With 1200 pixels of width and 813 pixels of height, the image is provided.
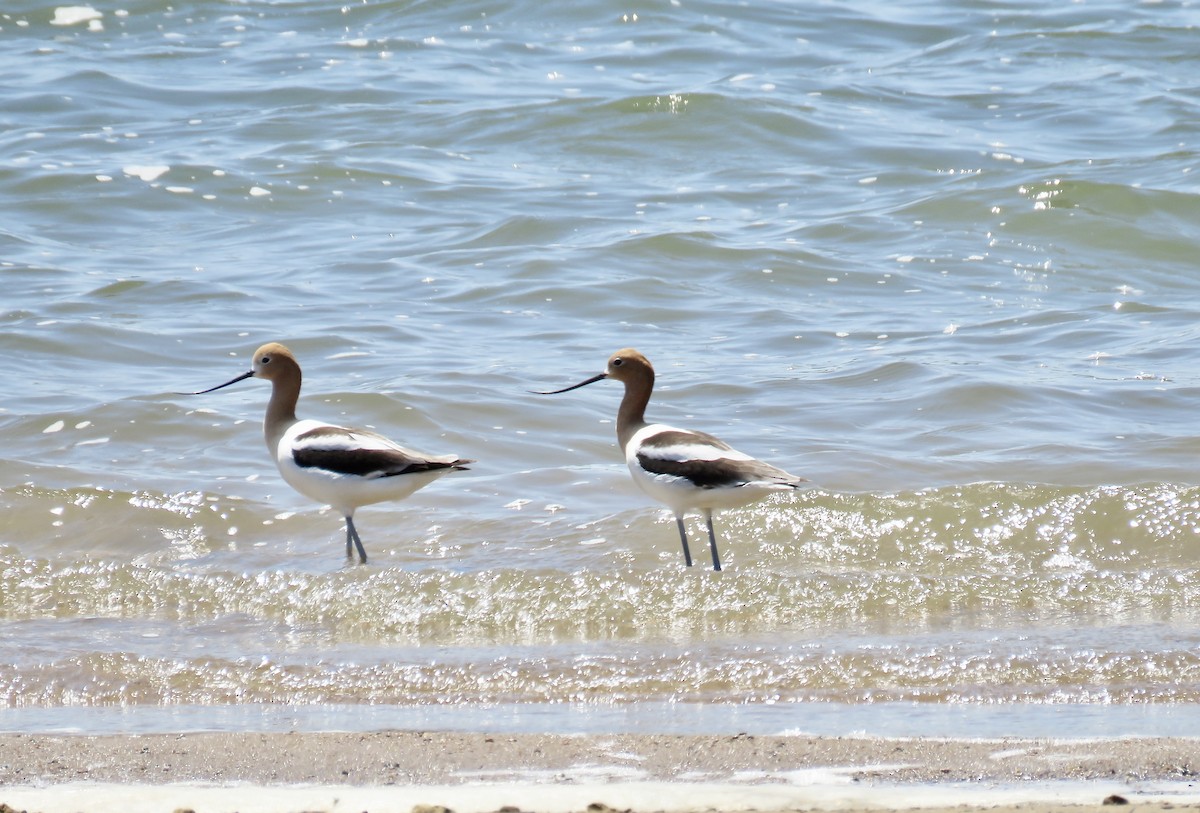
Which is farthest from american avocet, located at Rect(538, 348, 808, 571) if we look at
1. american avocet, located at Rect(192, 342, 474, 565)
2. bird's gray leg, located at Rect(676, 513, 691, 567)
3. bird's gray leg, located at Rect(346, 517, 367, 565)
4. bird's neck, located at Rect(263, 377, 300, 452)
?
bird's neck, located at Rect(263, 377, 300, 452)

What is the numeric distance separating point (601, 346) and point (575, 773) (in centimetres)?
704

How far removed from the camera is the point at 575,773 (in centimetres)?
462

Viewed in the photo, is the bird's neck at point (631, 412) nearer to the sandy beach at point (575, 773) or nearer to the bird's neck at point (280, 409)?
the bird's neck at point (280, 409)

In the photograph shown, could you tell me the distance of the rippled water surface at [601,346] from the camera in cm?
610

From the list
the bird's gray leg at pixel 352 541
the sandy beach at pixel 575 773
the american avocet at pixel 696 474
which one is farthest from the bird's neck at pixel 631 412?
the sandy beach at pixel 575 773

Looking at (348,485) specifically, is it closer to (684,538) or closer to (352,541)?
(352,541)

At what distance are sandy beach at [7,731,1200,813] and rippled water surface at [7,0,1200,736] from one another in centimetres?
36

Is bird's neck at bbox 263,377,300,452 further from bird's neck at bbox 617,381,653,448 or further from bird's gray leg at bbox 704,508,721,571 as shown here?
bird's gray leg at bbox 704,508,721,571

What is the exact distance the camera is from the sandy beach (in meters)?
4.31

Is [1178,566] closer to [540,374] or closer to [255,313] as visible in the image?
[540,374]

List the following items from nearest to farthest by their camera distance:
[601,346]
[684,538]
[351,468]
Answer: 1. [684,538]
2. [351,468]
3. [601,346]

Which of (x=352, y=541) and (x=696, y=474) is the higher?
(x=696, y=474)

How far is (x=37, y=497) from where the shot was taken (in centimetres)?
839

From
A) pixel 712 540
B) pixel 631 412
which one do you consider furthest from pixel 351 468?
pixel 712 540
